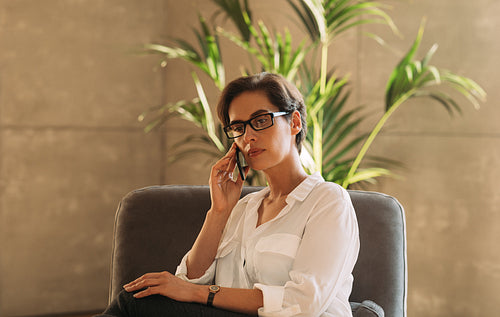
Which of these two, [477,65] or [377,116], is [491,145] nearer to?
[477,65]

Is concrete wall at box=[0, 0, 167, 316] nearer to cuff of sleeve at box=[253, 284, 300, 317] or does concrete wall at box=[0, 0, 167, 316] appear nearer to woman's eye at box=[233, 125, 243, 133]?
woman's eye at box=[233, 125, 243, 133]

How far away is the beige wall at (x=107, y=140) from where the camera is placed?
3.13m

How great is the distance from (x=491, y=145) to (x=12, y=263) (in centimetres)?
301

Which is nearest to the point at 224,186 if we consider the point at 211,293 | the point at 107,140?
the point at 211,293

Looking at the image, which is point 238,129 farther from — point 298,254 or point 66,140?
→ point 66,140

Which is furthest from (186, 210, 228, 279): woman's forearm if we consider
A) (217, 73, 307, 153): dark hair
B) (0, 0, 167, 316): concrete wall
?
(0, 0, 167, 316): concrete wall

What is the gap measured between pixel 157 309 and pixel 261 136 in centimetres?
59

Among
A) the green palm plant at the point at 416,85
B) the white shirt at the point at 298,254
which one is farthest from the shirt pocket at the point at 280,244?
the green palm plant at the point at 416,85

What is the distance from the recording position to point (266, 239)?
1.79m

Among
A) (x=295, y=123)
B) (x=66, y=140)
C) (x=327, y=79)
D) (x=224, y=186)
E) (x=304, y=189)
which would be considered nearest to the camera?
(x=304, y=189)

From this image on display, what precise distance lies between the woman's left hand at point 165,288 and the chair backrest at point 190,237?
42cm

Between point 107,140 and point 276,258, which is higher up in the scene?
point 107,140

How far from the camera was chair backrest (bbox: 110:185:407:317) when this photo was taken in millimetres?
1989

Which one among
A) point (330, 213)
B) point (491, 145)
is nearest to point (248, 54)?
point (491, 145)
